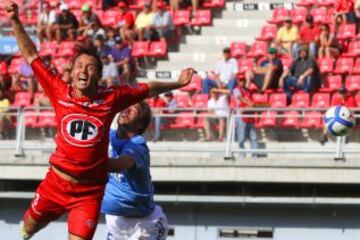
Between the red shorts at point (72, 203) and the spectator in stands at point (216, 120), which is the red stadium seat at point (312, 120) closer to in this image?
the spectator in stands at point (216, 120)

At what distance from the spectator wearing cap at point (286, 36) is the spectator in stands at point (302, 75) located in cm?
162

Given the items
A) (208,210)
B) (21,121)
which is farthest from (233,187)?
(21,121)

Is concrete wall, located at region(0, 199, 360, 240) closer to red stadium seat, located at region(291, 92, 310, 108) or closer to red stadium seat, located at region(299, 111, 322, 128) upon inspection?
red stadium seat, located at region(299, 111, 322, 128)

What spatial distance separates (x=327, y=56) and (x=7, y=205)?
5990 mm

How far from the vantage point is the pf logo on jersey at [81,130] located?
9.11 m

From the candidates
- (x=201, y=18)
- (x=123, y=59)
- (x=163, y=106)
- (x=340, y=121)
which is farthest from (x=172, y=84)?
(x=201, y=18)

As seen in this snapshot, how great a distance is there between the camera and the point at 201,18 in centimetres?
2322

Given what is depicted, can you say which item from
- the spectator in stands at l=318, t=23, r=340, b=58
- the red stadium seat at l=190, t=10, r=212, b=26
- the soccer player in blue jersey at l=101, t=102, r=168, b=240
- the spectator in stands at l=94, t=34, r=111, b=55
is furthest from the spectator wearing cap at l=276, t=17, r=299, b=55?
the soccer player in blue jersey at l=101, t=102, r=168, b=240

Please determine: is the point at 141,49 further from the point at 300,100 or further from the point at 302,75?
the point at 300,100

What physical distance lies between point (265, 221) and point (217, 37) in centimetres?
603

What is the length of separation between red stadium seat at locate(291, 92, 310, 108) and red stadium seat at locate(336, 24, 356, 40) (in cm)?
185

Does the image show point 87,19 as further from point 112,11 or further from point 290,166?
point 290,166

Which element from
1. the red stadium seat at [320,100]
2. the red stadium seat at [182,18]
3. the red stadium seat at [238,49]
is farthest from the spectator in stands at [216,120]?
the red stadium seat at [182,18]

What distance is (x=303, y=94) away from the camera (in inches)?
755
